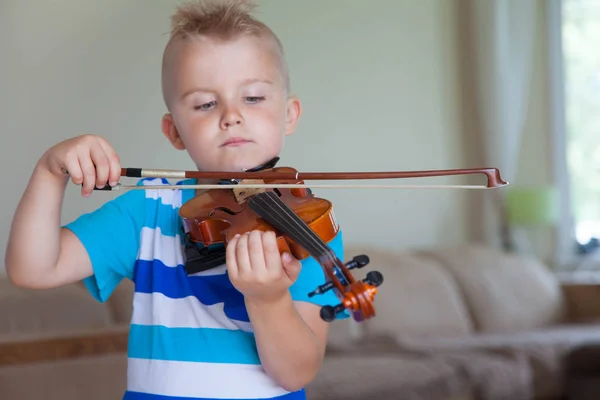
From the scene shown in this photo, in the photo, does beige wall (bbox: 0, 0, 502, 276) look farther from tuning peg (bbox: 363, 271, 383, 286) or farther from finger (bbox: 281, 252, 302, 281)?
tuning peg (bbox: 363, 271, 383, 286)

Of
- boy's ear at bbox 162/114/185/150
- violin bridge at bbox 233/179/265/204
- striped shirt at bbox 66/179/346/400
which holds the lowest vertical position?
striped shirt at bbox 66/179/346/400

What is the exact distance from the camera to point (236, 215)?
1067mm

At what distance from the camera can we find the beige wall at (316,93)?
2.95m

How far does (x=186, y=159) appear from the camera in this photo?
323 centimetres

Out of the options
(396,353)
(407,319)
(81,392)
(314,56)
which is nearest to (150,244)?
(81,392)

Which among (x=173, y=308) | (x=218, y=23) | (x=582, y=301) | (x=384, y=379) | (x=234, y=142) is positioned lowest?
(x=582, y=301)

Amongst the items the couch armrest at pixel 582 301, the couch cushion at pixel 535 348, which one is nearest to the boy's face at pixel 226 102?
the couch cushion at pixel 535 348

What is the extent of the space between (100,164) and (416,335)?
9.35 ft

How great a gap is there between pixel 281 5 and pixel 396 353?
1693 millimetres

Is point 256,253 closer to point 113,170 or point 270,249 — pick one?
point 270,249

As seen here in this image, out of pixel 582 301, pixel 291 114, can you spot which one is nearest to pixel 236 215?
pixel 291 114

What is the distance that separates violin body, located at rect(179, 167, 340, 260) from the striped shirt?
0.18ft

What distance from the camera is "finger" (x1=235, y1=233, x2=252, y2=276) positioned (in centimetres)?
88

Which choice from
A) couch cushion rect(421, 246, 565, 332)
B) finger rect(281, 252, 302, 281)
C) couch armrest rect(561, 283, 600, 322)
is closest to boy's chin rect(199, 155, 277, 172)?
finger rect(281, 252, 302, 281)
